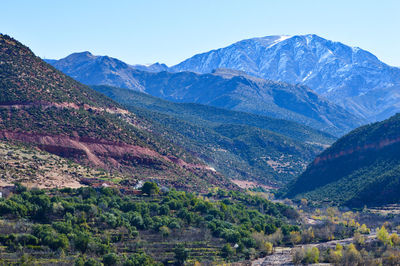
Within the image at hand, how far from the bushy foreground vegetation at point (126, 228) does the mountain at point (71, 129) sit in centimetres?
2062

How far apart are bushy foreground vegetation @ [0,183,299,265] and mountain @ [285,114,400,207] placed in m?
37.2

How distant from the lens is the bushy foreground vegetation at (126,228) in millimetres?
64938

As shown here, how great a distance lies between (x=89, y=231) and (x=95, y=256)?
9.30 m

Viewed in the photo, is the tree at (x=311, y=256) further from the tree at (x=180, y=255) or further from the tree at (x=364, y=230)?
the tree at (x=364, y=230)

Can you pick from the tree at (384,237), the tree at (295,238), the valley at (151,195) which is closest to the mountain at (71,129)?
the valley at (151,195)

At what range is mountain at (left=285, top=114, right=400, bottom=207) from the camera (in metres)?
126

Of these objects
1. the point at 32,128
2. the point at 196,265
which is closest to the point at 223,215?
the point at 196,265

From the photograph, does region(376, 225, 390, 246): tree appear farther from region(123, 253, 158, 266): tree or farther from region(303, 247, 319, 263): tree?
region(123, 253, 158, 266): tree

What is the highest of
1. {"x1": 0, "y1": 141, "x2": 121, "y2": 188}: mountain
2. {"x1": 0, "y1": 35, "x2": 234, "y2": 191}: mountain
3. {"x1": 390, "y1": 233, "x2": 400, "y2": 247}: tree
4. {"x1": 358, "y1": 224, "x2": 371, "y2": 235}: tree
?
{"x1": 0, "y1": 35, "x2": 234, "y2": 191}: mountain

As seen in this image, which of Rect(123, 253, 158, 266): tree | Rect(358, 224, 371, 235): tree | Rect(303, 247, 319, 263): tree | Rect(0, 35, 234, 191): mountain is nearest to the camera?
Rect(123, 253, 158, 266): tree

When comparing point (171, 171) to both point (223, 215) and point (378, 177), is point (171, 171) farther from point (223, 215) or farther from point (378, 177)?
point (378, 177)

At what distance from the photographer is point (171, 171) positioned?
125m

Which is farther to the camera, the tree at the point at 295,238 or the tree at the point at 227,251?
the tree at the point at 295,238

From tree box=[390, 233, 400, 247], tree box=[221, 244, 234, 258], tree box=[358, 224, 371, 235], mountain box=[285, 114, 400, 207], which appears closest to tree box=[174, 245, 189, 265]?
tree box=[221, 244, 234, 258]
